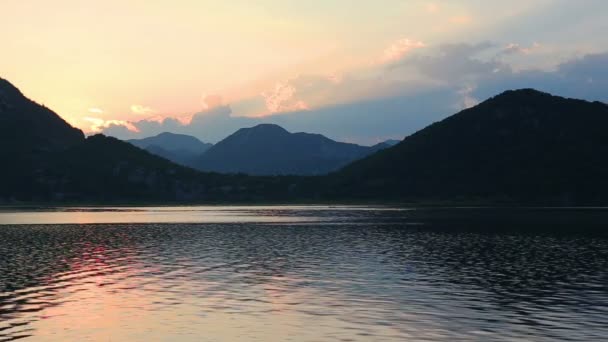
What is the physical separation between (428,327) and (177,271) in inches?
1477

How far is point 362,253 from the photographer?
88.3 metres

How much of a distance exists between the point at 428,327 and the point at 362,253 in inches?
1927

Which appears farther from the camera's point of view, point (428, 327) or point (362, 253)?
point (362, 253)

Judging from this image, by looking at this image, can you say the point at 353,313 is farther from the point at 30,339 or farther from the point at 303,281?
the point at 30,339

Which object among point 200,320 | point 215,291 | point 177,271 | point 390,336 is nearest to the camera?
point 390,336

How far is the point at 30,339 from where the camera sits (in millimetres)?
37094

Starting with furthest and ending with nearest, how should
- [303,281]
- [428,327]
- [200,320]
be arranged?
[303,281] < [200,320] < [428,327]

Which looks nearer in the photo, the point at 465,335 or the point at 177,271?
the point at 465,335

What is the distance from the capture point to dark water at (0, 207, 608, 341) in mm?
39250

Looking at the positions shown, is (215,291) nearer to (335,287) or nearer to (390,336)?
(335,287)

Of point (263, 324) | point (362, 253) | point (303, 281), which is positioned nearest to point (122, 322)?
point (263, 324)

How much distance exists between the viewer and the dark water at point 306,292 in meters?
39.2

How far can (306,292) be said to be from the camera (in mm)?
54062

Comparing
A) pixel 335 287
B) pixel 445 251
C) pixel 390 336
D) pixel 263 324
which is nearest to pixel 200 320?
pixel 263 324
